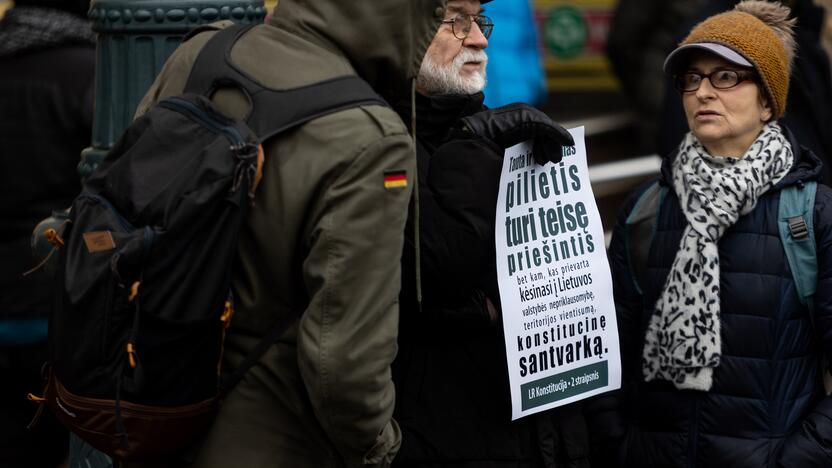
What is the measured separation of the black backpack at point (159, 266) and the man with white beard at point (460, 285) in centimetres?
45

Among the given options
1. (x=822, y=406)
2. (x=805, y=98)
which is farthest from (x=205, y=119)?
(x=805, y=98)

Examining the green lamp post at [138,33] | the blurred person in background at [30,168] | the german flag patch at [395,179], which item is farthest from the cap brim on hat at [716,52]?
the blurred person in background at [30,168]

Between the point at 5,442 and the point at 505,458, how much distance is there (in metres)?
1.97

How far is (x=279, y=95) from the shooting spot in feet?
8.93

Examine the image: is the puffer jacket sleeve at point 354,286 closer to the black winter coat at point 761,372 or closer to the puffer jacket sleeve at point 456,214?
the puffer jacket sleeve at point 456,214

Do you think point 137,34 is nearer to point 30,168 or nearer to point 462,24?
point 462,24

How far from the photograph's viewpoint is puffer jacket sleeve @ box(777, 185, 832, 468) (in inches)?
136

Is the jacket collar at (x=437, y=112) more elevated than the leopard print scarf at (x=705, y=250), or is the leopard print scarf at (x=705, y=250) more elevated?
the jacket collar at (x=437, y=112)

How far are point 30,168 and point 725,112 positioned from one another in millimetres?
2291

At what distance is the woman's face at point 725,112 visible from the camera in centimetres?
363

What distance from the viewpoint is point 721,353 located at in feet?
11.7

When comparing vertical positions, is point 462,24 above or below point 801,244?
above

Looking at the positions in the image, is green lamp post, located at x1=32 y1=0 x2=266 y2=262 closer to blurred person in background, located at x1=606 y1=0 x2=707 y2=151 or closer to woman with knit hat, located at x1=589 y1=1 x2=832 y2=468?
Result: woman with knit hat, located at x1=589 y1=1 x2=832 y2=468

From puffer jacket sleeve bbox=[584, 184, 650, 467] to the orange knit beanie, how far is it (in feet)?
1.63
